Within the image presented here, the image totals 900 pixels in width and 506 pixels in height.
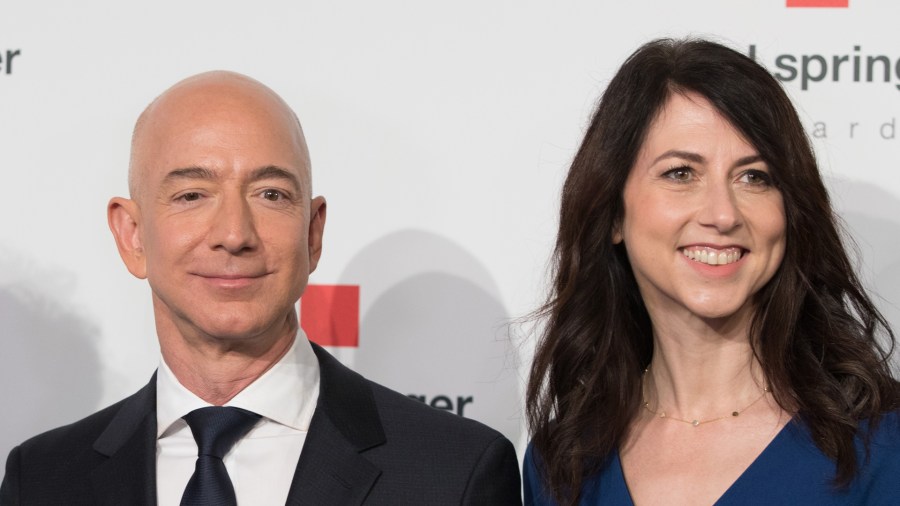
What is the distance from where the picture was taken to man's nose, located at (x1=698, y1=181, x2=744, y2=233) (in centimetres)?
218

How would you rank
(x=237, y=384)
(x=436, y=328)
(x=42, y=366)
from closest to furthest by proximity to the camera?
(x=237, y=384)
(x=436, y=328)
(x=42, y=366)

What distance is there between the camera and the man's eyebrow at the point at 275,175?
2189 mm

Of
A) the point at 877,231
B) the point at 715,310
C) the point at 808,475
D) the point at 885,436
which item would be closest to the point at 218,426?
the point at 715,310

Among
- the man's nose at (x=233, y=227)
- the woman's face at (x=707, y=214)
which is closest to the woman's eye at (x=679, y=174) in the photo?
the woman's face at (x=707, y=214)

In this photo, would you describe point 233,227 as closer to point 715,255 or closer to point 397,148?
point 715,255

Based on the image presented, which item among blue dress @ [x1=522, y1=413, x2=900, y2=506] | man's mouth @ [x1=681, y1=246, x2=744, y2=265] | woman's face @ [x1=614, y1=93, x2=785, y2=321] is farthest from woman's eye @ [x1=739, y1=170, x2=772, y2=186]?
blue dress @ [x1=522, y1=413, x2=900, y2=506]

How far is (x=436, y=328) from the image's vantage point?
309 cm

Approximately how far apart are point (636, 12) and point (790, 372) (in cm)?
112

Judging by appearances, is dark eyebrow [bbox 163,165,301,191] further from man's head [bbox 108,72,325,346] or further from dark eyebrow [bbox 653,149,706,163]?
dark eyebrow [bbox 653,149,706,163]

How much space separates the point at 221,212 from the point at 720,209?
3.04 ft

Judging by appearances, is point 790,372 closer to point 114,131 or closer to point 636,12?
point 636,12

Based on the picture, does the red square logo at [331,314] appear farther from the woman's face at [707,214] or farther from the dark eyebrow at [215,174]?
the woman's face at [707,214]

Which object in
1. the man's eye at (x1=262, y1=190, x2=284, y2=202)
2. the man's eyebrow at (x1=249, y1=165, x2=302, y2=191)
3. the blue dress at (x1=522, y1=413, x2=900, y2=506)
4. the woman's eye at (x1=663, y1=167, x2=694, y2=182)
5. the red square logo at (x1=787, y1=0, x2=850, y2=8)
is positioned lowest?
the blue dress at (x1=522, y1=413, x2=900, y2=506)

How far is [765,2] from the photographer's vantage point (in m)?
2.95
